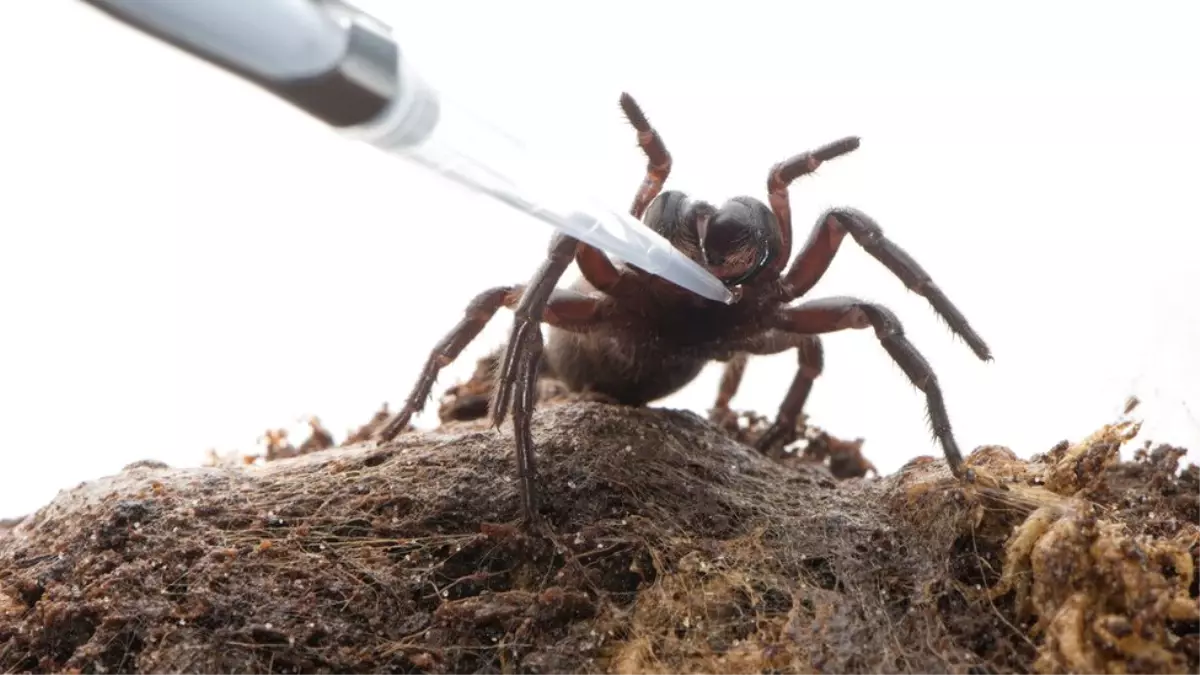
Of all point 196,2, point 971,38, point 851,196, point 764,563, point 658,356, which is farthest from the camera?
point 971,38

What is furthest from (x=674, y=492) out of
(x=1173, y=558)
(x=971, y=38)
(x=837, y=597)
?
(x=971, y=38)

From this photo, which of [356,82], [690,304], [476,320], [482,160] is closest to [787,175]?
[690,304]

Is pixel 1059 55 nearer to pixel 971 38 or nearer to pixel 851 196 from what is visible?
pixel 971 38

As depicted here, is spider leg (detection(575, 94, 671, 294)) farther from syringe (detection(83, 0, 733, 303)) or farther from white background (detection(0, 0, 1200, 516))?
syringe (detection(83, 0, 733, 303))

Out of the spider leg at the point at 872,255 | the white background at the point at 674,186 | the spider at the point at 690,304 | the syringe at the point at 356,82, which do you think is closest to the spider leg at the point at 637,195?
the spider at the point at 690,304

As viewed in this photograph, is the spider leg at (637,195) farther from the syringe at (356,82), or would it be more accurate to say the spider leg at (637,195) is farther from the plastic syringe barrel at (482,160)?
the syringe at (356,82)

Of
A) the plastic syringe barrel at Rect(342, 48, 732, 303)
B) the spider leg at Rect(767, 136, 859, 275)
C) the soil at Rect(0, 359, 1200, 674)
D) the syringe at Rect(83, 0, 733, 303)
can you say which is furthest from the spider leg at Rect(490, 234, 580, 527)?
the spider leg at Rect(767, 136, 859, 275)
